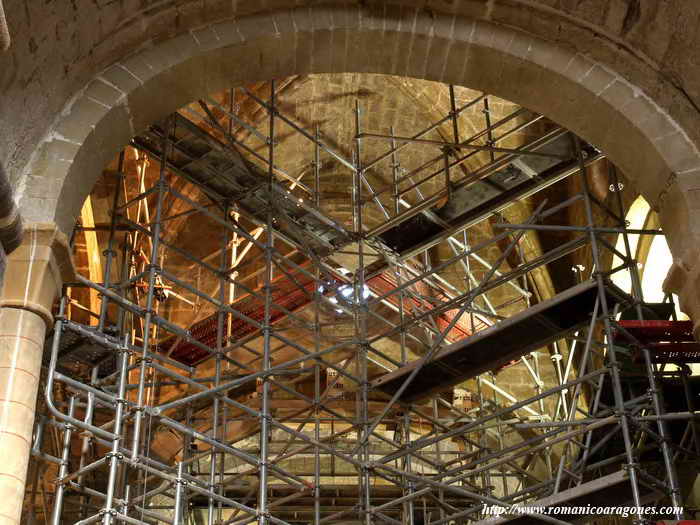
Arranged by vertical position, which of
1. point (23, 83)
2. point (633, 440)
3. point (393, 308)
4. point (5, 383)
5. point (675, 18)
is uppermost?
point (393, 308)

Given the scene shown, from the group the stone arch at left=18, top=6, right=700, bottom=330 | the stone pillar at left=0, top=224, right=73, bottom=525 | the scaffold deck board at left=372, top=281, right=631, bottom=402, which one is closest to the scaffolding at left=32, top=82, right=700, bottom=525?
the scaffold deck board at left=372, top=281, right=631, bottom=402

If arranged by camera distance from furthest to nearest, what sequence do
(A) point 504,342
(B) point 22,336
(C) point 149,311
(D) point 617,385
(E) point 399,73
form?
(A) point 504,342, (D) point 617,385, (C) point 149,311, (E) point 399,73, (B) point 22,336

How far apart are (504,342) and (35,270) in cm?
608

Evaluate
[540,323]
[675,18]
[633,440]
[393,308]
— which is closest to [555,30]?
[675,18]

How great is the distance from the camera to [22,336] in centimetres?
649

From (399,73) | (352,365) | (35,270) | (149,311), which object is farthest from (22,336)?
(352,365)

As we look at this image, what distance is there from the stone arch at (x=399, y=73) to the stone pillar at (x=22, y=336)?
1.62ft

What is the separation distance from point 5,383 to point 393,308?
28.0ft

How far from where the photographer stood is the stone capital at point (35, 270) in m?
6.60

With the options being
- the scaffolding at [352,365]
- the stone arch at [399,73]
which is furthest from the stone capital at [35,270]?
the scaffolding at [352,365]

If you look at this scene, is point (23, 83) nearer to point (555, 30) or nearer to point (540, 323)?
point (555, 30)

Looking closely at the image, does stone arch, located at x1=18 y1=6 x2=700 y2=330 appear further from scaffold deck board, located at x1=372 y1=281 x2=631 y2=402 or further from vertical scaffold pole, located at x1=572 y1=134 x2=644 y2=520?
scaffold deck board, located at x1=372 y1=281 x2=631 y2=402

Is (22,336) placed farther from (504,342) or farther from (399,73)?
(504,342)

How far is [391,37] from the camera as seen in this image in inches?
338
